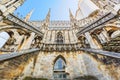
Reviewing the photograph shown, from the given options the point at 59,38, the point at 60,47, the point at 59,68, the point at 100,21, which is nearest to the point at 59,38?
the point at 59,38

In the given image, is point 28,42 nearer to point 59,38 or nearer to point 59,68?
point 59,68

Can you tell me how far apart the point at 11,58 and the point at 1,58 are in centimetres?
145

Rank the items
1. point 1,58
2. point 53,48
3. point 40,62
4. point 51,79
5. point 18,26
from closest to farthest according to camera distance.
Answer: point 1,58
point 51,79
point 40,62
point 18,26
point 53,48

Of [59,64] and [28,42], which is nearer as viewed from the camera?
[59,64]

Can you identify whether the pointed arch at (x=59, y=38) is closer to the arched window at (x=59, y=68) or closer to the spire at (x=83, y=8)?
the arched window at (x=59, y=68)

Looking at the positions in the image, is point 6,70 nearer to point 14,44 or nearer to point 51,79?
point 51,79

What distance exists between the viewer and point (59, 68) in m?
19.0

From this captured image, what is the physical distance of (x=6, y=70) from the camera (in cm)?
1372

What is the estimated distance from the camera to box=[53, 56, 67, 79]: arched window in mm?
18069

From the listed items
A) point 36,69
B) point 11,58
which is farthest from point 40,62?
point 11,58

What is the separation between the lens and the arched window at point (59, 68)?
18.1 meters

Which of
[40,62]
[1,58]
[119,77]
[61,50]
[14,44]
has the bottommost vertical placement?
[119,77]

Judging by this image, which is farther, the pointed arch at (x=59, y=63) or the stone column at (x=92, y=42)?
the stone column at (x=92, y=42)

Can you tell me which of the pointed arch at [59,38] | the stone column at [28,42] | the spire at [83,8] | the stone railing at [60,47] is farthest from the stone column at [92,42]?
the spire at [83,8]
